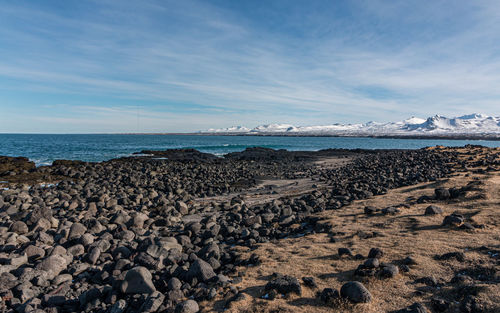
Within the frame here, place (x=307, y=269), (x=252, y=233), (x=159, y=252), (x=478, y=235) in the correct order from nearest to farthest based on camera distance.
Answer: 1. (x=307, y=269)
2. (x=478, y=235)
3. (x=159, y=252)
4. (x=252, y=233)

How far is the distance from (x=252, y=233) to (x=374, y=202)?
17.5 feet

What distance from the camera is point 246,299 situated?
464 centimetres

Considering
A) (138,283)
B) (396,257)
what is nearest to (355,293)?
(396,257)

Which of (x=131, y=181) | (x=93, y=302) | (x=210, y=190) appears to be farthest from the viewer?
(x=131, y=181)

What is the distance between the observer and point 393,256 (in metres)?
5.79

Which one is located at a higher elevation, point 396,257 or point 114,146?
point 114,146

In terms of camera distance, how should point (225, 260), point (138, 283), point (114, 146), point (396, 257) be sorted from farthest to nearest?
point (114, 146), point (225, 260), point (396, 257), point (138, 283)

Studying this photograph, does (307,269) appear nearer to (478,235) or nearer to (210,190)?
(478,235)

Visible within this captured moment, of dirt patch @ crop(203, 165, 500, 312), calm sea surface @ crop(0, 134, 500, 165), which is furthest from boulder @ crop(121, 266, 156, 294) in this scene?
calm sea surface @ crop(0, 134, 500, 165)

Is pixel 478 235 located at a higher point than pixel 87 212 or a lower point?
higher

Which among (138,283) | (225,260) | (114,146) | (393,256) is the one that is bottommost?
(225,260)

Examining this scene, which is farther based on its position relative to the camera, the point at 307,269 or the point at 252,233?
the point at 252,233

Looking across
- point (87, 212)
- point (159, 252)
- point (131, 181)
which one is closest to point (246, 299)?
point (159, 252)

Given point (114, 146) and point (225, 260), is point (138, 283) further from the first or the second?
point (114, 146)
